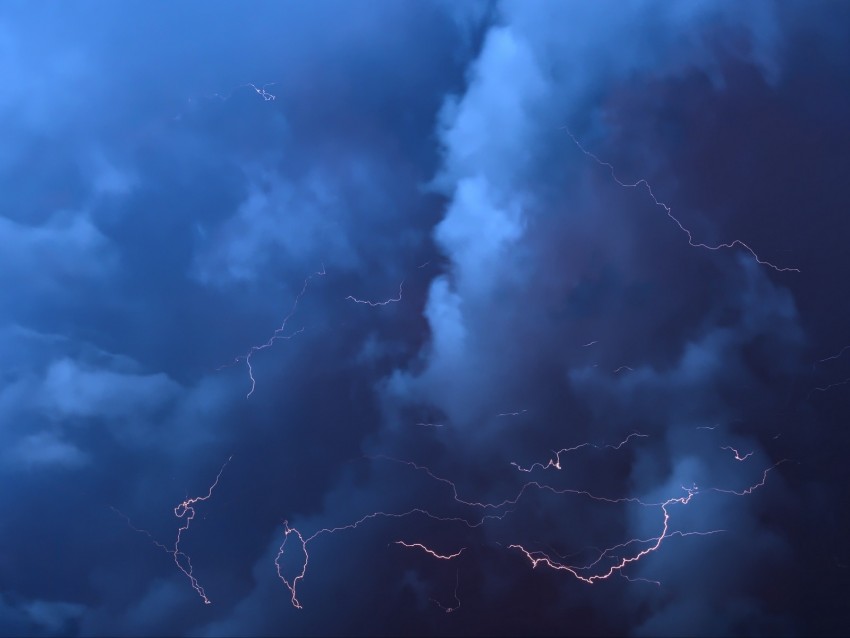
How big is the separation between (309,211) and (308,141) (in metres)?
0.42

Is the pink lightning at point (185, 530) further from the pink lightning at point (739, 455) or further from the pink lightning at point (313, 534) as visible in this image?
the pink lightning at point (739, 455)

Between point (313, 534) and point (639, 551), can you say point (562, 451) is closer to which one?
point (639, 551)

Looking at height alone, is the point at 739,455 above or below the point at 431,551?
above


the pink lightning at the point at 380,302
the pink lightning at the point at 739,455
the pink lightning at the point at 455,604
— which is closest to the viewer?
the pink lightning at the point at 739,455

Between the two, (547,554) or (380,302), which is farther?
(380,302)

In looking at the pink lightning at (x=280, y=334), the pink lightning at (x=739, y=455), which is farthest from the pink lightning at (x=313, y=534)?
the pink lightning at (x=739, y=455)

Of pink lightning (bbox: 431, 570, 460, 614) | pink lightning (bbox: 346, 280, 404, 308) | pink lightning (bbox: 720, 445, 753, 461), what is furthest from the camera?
pink lightning (bbox: 346, 280, 404, 308)

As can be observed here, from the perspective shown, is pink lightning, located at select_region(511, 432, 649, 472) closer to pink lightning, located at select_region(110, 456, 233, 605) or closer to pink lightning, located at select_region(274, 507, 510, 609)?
pink lightning, located at select_region(274, 507, 510, 609)

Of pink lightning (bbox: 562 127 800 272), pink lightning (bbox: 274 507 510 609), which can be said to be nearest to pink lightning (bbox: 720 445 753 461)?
pink lightning (bbox: 562 127 800 272)

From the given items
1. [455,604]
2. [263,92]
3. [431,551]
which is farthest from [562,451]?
[263,92]

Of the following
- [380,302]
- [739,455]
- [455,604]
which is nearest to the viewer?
[739,455]

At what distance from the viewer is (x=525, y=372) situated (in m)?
4.25

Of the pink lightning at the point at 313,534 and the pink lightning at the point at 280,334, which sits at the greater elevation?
the pink lightning at the point at 280,334

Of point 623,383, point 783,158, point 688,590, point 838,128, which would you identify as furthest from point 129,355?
point 838,128
